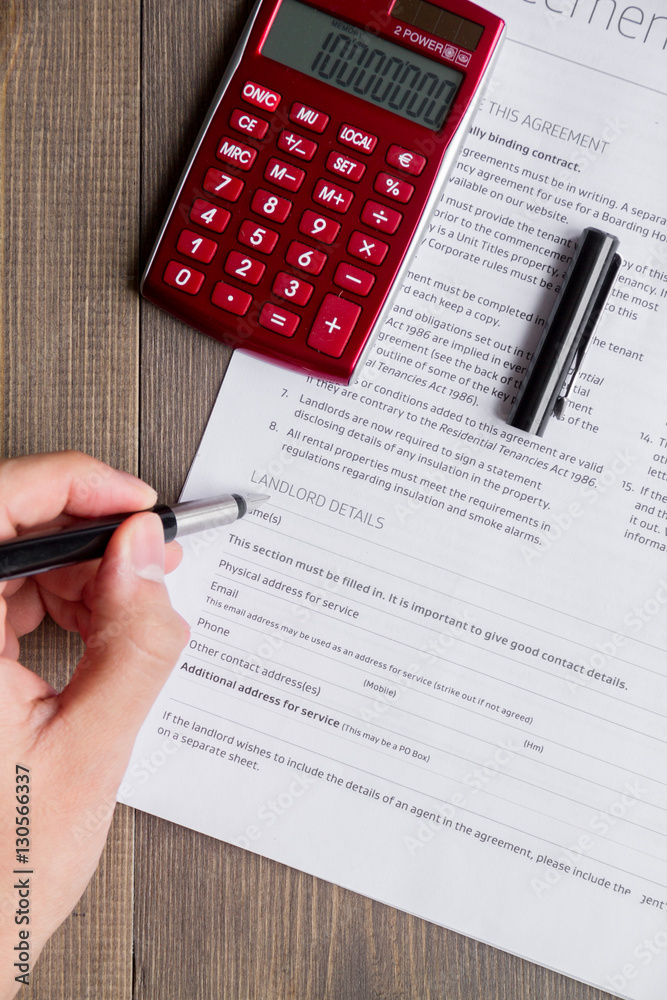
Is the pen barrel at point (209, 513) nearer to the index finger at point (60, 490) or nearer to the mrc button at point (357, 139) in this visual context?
the index finger at point (60, 490)

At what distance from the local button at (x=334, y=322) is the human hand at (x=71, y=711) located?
13 centimetres

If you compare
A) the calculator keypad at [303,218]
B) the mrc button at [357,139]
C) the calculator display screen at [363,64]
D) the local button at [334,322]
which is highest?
the calculator display screen at [363,64]

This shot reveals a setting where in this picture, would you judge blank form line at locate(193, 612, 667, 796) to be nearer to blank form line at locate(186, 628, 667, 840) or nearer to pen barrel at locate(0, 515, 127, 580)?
blank form line at locate(186, 628, 667, 840)

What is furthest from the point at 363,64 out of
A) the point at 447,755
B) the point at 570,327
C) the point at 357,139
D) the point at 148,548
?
the point at 447,755

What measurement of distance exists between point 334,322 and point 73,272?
16 cm

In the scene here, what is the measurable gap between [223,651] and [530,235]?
298 millimetres

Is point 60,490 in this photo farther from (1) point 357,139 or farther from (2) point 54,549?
(1) point 357,139

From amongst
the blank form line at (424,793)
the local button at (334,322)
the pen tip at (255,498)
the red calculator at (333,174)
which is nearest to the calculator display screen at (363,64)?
the red calculator at (333,174)

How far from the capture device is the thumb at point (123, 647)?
0.33 m

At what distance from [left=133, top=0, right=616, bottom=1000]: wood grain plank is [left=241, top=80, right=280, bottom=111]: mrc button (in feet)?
0.12

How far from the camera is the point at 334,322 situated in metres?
0.40

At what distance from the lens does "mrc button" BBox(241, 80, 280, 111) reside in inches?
15.8

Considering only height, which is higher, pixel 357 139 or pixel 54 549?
pixel 357 139

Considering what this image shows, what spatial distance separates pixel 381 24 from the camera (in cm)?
40
